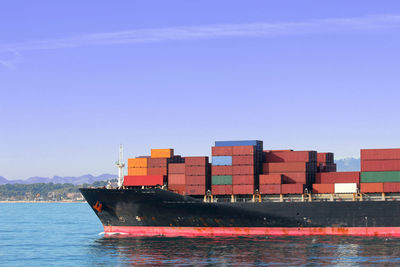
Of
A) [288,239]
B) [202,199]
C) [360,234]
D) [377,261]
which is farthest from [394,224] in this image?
[202,199]

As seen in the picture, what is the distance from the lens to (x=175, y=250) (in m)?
60.0

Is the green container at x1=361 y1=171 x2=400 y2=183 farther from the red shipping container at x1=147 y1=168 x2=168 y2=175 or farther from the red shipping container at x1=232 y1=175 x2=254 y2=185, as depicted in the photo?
the red shipping container at x1=147 y1=168 x2=168 y2=175

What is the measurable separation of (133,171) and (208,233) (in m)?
12.9

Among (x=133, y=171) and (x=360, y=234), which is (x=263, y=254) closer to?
(x=360, y=234)

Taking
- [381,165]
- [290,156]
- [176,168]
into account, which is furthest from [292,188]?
[176,168]

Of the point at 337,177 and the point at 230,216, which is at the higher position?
the point at 337,177

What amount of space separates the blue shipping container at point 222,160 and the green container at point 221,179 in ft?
4.68

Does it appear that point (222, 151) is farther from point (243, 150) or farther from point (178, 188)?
point (178, 188)

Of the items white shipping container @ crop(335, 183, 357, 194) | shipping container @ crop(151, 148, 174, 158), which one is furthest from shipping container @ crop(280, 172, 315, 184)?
shipping container @ crop(151, 148, 174, 158)

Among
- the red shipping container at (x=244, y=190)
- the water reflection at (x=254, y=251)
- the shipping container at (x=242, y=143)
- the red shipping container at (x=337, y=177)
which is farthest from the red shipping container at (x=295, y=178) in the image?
the water reflection at (x=254, y=251)

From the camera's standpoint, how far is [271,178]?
70938 mm

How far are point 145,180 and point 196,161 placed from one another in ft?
22.0

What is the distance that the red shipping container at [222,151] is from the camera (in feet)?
239

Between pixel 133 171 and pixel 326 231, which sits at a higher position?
pixel 133 171
